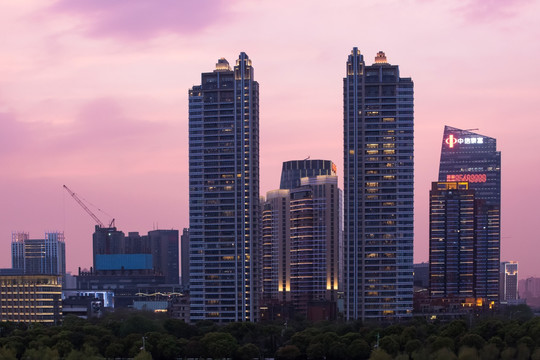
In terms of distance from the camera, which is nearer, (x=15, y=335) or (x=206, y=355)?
(x=206, y=355)

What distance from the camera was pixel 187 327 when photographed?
6294 inches

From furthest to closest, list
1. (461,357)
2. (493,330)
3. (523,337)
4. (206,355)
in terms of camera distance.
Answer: (493,330), (206,355), (523,337), (461,357)

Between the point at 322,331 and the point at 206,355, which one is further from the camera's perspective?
the point at 322,331

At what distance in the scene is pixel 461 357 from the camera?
4355 inches

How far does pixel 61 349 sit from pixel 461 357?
5491 centimetres

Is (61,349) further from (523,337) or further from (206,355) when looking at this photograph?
(523,337)

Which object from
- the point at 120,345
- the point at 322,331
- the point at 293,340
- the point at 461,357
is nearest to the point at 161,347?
the point at 120,345

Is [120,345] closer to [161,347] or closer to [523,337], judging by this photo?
[161,347]

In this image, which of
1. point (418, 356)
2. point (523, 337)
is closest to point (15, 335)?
point (418, 356)

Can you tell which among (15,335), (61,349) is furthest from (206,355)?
(15,335)

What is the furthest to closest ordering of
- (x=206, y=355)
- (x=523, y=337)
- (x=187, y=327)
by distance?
(x=187, y=327) < (x=206, y=355) < (x=523, y=337)

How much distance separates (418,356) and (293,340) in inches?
1110

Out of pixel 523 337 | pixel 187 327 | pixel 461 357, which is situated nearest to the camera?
pixel 461 357

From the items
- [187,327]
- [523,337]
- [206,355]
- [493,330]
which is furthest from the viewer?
[187,327]
